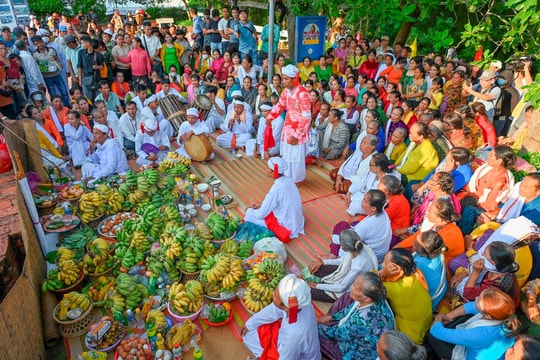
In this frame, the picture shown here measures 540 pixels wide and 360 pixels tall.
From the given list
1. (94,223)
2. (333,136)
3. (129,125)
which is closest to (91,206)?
(94,223)

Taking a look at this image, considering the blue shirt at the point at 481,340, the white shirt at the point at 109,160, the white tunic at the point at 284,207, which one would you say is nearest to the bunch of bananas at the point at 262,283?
the white tunic at the point at 284,207

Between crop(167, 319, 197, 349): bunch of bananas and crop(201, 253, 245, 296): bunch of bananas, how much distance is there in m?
0.56

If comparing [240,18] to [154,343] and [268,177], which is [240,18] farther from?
[154,343]

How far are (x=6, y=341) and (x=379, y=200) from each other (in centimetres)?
384

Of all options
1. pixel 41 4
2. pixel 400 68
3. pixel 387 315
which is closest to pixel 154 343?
pixel 387 315

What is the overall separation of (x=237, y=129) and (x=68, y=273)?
520cm

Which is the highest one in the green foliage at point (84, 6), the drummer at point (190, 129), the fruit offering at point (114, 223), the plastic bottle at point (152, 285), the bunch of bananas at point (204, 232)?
the green foliage at point (84, 6)

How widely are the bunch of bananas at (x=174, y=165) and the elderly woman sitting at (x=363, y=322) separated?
429cm

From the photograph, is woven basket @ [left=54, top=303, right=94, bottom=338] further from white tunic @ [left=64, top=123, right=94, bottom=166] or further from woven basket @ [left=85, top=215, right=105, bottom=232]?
white tunic @ [left=64, top=123, right=94, bottom=166]

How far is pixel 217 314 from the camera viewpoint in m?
4.14

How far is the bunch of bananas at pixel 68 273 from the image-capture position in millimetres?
4332

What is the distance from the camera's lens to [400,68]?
368 inches

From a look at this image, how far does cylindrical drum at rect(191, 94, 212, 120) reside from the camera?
8609 millimetres

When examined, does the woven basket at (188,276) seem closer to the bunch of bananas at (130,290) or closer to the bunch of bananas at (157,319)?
the bunch of bananas at (130,290)
